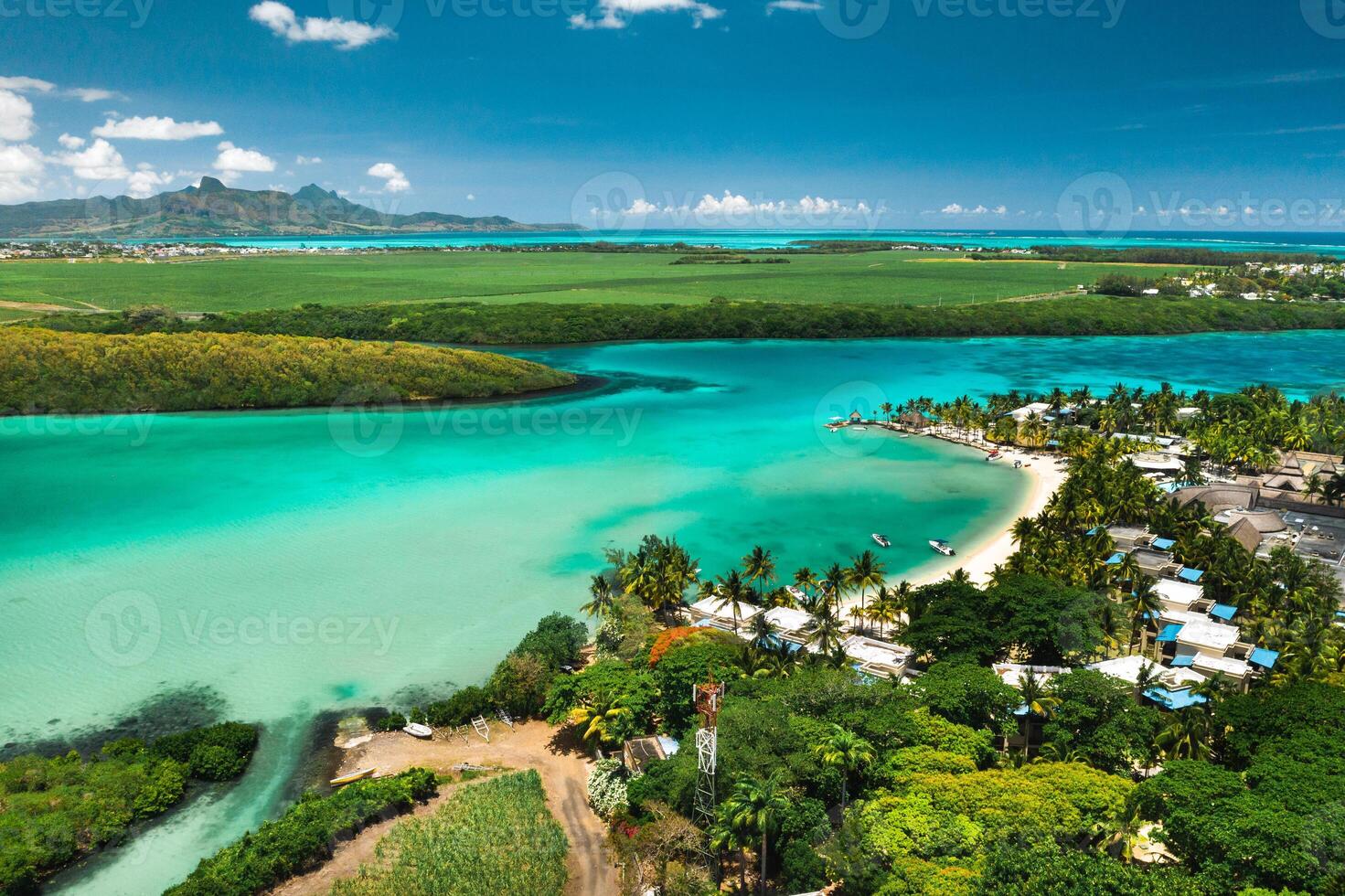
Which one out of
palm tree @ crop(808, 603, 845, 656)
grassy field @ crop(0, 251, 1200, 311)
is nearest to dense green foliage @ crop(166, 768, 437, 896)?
palm tree @ crop(808, 603, 845, 656)

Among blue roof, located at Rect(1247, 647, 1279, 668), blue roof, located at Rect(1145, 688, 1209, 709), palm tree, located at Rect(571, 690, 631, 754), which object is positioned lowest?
palm tree, located at Rect(571, 690, 631, 754)

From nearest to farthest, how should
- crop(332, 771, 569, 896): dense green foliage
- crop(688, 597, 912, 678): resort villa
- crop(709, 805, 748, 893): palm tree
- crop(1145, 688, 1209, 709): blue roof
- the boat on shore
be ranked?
crop(709, 805, 748, 893): palm tree → crop(332, 771, 569, 896): dense green foliage → the boat on shore → crop(1145, 688, 1209, 709): blue roof → crop(688, 597, 912, 678): resort villa

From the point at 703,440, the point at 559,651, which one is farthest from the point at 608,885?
the point at 703,440

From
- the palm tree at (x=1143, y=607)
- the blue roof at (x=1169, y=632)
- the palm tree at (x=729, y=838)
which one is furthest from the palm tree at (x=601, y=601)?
the blue roof at (x=1169, y=632)

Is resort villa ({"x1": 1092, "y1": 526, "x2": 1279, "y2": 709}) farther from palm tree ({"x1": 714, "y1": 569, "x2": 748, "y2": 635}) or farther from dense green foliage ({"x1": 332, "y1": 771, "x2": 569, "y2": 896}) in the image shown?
dense green foliage ({"x1": 332, "y1": 771, "x2": 569, "y2": 896})

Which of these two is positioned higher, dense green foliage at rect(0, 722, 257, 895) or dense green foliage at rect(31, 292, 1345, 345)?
dense green foliage at rect(31, 292, 1345, 345)

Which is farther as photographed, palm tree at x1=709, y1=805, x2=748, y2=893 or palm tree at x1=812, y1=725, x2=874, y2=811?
palm tree at x1=812, y1=725, x2=874, y2=811

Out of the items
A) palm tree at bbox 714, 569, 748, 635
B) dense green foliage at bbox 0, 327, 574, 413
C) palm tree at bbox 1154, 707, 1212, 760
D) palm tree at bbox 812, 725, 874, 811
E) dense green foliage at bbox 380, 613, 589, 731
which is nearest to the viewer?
palm tree at bbox 812, 725, 874, 811
